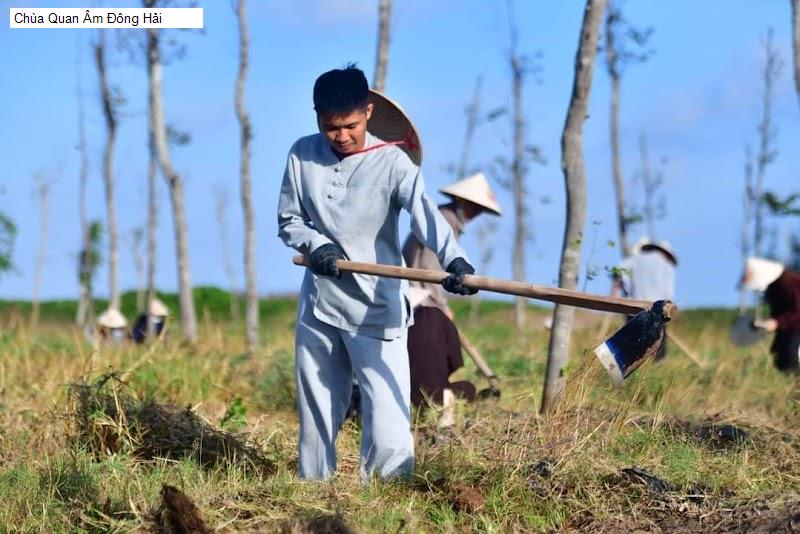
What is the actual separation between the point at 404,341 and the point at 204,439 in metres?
1.35

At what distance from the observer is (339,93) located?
16.8ft

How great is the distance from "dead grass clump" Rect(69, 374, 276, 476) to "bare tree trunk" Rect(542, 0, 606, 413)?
2069mm

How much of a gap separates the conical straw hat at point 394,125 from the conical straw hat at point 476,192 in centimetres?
176

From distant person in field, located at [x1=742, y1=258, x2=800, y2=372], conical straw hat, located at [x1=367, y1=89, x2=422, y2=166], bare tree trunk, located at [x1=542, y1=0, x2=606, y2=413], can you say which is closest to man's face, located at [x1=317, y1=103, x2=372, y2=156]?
conical straw hat, located at [x1=367, y1=89, x2=422, y2=166]

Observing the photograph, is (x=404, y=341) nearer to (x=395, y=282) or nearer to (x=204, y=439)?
(x=395, y=282)

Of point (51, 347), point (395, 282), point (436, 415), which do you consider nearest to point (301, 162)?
point (395, 282)

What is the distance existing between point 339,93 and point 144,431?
7.10ft

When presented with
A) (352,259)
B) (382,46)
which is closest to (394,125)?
(352,259)

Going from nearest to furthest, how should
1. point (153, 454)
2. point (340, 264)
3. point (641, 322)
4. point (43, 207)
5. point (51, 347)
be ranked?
point (641, 322) < point (340, 264) < point (153, 454) < point (51, 347) < point (43, 207)

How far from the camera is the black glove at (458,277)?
4879 mm

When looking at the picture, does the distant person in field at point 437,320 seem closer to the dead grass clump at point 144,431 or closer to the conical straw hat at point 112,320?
the dead grass clump at point 144,431

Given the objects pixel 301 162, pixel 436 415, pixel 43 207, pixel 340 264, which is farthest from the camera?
pixel 43 207

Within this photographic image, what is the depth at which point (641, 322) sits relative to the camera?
187 inches

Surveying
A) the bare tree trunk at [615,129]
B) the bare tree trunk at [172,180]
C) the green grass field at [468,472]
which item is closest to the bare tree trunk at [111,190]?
the bare tree trunk at [172,180]
